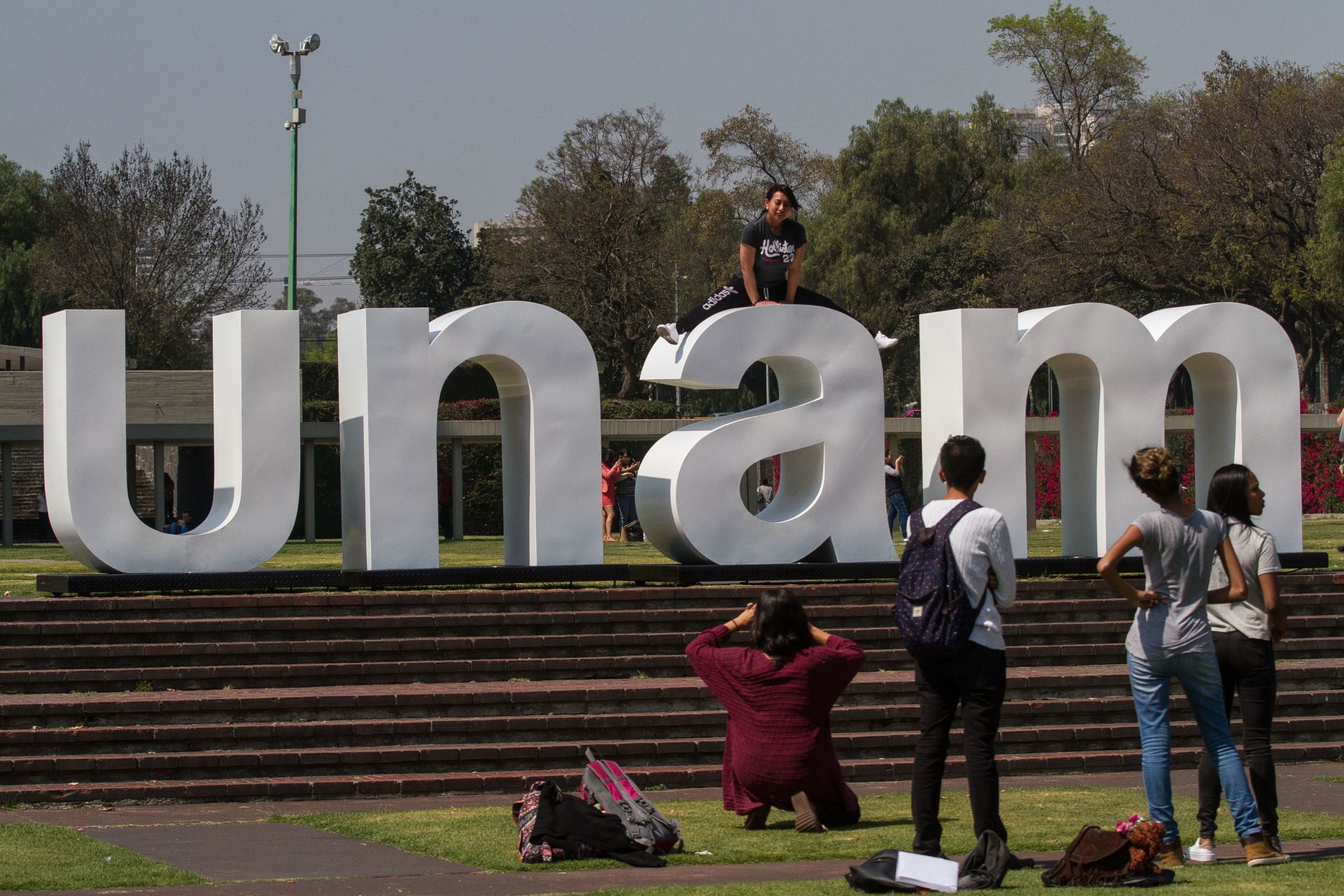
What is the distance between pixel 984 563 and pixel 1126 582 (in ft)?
2.06

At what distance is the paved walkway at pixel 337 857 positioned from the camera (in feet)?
20.1

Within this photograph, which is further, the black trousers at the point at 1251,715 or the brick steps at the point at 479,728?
the brick steps at the point at 479,728

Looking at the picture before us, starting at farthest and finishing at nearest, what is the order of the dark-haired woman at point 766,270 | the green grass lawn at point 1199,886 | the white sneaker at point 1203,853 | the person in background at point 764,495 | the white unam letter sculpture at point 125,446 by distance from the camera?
the person in background at point 764,495, the dark-haired woman at point 766,270, the white unam letter sculpture at point 125,446, the white sneaker at point 1203,853, the green grass lawn at point 1199,886

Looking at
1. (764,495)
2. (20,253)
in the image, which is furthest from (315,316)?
(764,495)

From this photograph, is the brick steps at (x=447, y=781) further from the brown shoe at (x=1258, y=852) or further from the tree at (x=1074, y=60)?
the tree at (x=1074, y=60)

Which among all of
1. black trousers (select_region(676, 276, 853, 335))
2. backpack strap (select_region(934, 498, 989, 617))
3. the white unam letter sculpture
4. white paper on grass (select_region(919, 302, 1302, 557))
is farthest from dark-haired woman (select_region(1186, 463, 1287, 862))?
the white unam letter sculpture

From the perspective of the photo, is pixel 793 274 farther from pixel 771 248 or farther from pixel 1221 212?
pixel 1221 212

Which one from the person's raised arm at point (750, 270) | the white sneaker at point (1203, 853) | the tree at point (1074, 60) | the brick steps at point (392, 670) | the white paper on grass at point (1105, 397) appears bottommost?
the white sneaker at point (1203, 853)

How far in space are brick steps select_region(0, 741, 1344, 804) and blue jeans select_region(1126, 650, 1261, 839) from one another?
300 cm

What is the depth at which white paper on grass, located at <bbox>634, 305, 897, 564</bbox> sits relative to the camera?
12109 millimetres

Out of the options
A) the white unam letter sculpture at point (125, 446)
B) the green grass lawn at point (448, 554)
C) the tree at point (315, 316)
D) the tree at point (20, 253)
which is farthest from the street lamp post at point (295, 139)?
the tree at point (315, 316)

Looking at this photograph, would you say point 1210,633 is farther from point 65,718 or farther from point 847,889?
point 65,718

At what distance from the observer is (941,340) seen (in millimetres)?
12656

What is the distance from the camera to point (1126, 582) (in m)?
6.25
